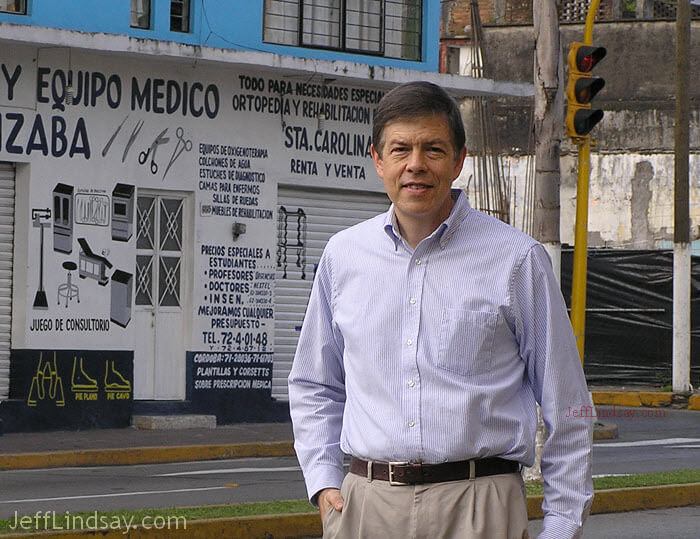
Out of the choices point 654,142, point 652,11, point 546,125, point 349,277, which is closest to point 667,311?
point 654,142

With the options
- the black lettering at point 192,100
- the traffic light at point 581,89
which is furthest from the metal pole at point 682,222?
the traffic light at point 581,89

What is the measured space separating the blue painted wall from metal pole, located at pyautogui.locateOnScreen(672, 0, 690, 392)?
4052 millimetres

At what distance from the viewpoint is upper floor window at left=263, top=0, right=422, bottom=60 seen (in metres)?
18.1

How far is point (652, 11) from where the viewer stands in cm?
3941

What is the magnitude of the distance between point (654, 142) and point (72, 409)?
20.2m

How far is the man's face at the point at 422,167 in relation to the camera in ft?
11.6

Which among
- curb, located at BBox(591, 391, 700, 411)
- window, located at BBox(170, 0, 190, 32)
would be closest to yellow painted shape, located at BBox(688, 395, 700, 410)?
curb, located at BBox(591, 391, 700, 411)

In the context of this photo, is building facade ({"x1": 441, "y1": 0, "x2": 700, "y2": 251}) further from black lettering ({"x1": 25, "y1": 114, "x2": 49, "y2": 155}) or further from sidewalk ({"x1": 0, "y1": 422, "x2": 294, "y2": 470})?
black lettering ({"x1": 25, "y1": 114, "x2": 49, "y2": 155})

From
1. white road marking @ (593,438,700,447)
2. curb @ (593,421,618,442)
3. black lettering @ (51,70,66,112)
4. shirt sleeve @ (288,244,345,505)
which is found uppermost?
black lettering @ (51,70,66,112)

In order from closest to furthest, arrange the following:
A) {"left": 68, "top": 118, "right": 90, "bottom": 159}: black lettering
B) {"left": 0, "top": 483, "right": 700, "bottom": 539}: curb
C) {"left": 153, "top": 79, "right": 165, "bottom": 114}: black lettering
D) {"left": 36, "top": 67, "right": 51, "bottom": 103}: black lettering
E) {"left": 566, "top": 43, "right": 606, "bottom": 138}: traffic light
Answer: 1. {"left": 0, "top": 483, "right": 700, "bottom": 539}: curb
2. {"left": 566, "top": 43, "right": 606, "bottom": 138}: traffic light
3. {"left": 36, "top": 67, "right": 51, "bottom": 103}: black lettering
4. {"left": 68, "top": 118, "right": 90, "bottom": 159}: black lettering
5. {"left": 153, "top": 79, "right": 165, "bottom": 114}: black lettering

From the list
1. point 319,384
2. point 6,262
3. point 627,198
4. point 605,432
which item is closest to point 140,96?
point 6,262

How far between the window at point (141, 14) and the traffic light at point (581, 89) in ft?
20.8

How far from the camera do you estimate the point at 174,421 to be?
16.8m

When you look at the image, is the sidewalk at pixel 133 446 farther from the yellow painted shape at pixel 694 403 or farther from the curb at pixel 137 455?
the yellow painted shape at pixel 694 403
